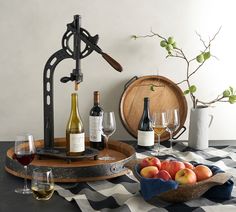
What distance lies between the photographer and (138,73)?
2.15m

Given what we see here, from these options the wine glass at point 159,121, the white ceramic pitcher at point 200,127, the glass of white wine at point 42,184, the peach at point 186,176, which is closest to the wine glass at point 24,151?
the glass of white wine at point 42,184

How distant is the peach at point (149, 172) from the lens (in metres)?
1.30

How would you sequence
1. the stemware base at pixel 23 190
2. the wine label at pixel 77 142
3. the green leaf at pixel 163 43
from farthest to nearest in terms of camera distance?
the green leaf at pixel 163 43
the wine label at pixel 77 142
the stemware base at pixel 23 190

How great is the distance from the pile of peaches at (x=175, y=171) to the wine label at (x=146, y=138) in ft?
1.61

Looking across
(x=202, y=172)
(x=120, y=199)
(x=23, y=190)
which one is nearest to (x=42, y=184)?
(x=23, y=190)

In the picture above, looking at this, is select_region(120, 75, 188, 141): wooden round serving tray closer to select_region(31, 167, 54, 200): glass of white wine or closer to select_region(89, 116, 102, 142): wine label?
select_region(89, 116, 102, 142): wine label

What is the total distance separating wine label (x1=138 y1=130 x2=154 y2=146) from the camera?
6.15ft

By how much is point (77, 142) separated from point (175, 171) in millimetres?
371

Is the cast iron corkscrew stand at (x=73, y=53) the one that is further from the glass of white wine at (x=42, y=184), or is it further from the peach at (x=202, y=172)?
the peach at (x=202, y=172)

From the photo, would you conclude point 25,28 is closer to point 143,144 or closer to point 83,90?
point 83,90

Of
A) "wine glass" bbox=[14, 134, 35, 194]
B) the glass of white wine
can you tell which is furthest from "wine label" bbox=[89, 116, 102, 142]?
the glass of white wine

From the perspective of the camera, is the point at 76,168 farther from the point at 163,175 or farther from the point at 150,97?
the point at 150,97

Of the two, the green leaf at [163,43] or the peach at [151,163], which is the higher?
the green leaf at [163,43]

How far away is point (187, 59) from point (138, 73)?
Result: 26 centimetres
